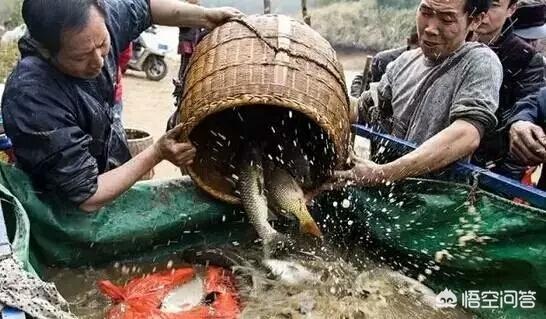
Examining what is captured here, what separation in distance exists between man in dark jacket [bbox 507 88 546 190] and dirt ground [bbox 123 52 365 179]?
397 centimetres

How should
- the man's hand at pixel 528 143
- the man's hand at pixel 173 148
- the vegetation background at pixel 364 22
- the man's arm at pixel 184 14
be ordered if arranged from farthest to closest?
the vegetation background at pixel 364 22, the man's arm at pixel 184 14, the man's hand at pixel 528 143, the man's hand at pixel 173 148

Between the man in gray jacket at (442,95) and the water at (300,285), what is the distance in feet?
1.60

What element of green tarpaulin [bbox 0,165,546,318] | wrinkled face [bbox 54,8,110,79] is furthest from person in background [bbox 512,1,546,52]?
wrinkled face [bbox 54,8,110,79]

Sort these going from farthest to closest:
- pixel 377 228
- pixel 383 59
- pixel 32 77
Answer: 1. pixel 383 59
2. pixel 377 228
3. pixel 32 77

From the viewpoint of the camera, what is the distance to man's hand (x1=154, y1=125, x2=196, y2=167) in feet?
9.75

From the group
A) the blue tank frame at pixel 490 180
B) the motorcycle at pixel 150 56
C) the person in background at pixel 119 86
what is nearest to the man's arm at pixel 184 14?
the person in background at pixel 119 86

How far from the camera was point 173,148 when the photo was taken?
2969 millimetres

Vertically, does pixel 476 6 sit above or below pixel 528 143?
above

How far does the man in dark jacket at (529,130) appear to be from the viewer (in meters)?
3.10

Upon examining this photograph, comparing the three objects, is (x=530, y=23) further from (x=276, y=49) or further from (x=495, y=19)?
(x=276, y=49)

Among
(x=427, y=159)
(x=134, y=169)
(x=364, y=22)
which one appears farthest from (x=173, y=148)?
(x=364, y=22)

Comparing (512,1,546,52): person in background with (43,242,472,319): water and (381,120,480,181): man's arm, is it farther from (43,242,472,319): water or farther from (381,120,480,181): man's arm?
(43,242,472,319): water

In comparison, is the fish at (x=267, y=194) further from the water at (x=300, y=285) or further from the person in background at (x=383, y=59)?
the person in background at (x=383, y=59)

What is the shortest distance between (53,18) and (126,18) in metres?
0.77
